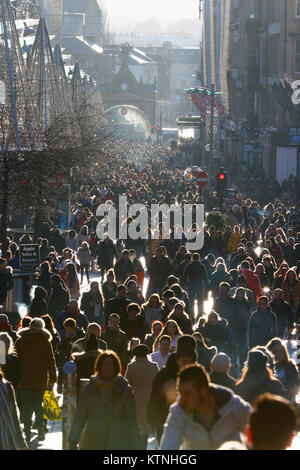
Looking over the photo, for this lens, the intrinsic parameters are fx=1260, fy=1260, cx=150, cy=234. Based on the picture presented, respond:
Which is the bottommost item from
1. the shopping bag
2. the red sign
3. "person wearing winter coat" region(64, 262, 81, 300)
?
the shopping bag

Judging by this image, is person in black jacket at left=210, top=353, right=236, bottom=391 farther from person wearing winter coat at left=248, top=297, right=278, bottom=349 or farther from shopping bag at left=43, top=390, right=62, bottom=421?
person wearing winter coat at left=248, top=297, right=278, bottom=349

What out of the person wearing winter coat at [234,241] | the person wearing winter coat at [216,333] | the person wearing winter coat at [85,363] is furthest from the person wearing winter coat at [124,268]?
the person wearing winter coat at [85,363]

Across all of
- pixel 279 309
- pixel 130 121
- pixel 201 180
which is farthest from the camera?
pixel 130 121

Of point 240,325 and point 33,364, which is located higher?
point 33,364

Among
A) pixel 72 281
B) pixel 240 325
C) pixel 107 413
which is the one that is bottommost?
pixel 240 325

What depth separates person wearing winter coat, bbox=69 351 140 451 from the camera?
8.92m

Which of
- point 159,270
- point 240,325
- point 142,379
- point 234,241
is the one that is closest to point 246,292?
point 240,325

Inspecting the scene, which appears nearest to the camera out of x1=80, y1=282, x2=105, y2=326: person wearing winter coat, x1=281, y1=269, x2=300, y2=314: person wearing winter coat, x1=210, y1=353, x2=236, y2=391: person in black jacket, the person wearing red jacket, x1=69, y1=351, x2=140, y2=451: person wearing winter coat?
x1=69, y1=351, x2=140, y2=451: person wearing winter coat

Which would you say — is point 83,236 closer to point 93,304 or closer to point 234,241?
point 234,241

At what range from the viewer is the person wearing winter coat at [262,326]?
52.7 ft

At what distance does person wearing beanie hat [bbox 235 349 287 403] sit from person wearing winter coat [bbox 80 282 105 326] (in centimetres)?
793

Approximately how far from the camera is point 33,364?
12414mm

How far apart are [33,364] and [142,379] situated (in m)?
1.58

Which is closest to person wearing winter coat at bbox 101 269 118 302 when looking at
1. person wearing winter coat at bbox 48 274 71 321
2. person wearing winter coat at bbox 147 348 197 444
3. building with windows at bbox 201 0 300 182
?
person wearing winter coat at bbox 48 274 71 321
